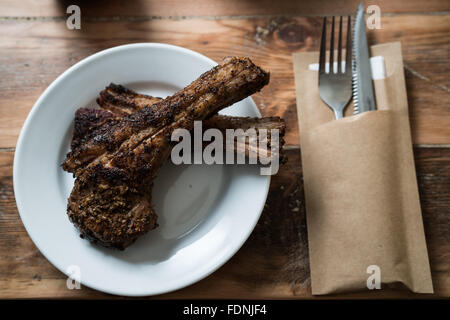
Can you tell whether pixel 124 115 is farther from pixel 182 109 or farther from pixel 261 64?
pixel 261 64

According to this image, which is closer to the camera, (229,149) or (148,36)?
(229,149)

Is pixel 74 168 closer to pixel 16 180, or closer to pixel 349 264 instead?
pixel 16 180

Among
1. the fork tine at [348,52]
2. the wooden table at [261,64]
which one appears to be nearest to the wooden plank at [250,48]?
the wooden table at [261,64]

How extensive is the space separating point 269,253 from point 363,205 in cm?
27

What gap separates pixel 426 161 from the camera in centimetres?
108

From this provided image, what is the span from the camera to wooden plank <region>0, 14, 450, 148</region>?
111 cm

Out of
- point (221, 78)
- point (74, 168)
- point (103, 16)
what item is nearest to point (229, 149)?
point (221, 78)

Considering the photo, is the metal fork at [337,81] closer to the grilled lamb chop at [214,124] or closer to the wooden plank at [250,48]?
the wooden plank at [250,48]

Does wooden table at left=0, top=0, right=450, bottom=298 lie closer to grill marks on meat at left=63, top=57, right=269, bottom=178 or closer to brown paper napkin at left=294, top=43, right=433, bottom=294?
brown paper napkin at left=294, top=43, right=433, bottom=294

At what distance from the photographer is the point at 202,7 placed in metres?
1.17

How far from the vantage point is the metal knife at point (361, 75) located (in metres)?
1.05

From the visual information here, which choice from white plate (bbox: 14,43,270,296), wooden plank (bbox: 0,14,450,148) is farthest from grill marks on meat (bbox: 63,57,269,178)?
wooden plank (bbox: 0,14,450,148)
